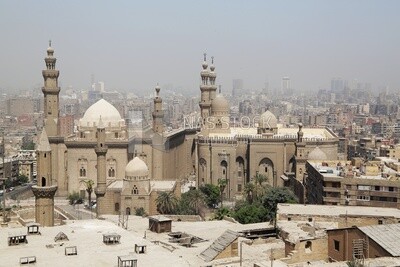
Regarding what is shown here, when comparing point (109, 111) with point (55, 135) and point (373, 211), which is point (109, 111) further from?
point (373, 211)

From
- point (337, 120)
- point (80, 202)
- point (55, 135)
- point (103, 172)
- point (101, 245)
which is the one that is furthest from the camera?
point (337, 120)

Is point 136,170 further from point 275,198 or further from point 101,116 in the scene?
point 101,116

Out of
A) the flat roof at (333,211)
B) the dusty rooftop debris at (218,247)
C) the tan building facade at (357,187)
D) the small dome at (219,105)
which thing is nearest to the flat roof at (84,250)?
the dusty rooftop debris at (218,247)

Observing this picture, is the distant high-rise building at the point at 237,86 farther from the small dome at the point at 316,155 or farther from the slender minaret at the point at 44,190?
the slender minaret at the point at 44,190

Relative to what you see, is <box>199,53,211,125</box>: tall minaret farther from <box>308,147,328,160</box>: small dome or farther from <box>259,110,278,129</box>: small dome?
<box>308,147,328,160</box>: small dome

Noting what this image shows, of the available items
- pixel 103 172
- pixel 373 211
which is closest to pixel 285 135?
pixel 103 172

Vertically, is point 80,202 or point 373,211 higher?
point 373,211
